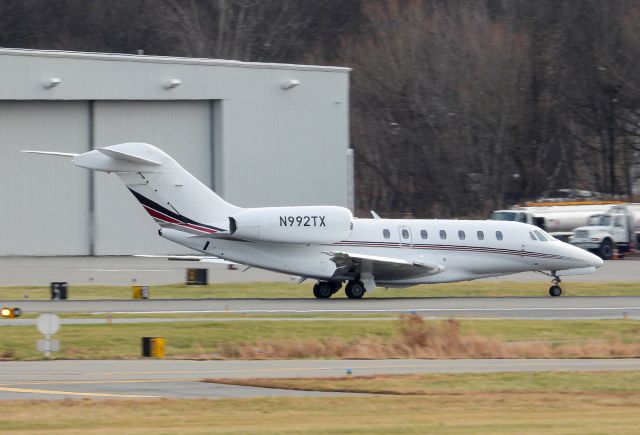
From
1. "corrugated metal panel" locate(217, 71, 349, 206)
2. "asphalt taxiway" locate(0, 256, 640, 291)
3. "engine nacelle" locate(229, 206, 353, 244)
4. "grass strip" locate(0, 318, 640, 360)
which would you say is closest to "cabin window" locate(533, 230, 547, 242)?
"asphalt taxiway" locate(0, 256, 640, 291)

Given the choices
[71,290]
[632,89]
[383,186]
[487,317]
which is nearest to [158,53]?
[383,186]

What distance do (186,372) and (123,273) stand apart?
2734 cm

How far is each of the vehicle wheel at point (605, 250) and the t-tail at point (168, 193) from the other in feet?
101

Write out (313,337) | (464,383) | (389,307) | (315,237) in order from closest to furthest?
(464,383)
(313,337)
(389,307)
(315,237)

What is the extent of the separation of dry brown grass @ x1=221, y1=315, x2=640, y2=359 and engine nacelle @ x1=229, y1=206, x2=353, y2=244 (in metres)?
10.1

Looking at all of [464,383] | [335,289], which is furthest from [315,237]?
[464,383]

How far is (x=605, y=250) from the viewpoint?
2419 inches

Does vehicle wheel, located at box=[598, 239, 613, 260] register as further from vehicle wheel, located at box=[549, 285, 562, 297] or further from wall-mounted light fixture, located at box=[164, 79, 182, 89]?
wall-mounted light fixture, located at box=[164, 79, 182, 89]

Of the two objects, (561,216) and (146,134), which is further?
(561,216)

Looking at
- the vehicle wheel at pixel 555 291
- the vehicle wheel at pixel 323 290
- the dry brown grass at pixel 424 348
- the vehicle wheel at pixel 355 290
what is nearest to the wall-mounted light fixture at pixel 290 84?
the vehicle wheel at pixel 323 290

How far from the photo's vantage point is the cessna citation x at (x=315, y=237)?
3531cm

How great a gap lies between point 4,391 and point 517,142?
2383 inches

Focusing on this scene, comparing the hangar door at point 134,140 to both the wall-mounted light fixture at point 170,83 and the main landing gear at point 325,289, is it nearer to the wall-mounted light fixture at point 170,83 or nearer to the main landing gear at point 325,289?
the wall-mounted light fixture at point 170,83

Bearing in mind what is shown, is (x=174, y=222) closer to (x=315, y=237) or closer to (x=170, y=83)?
(x=315, y=237)
